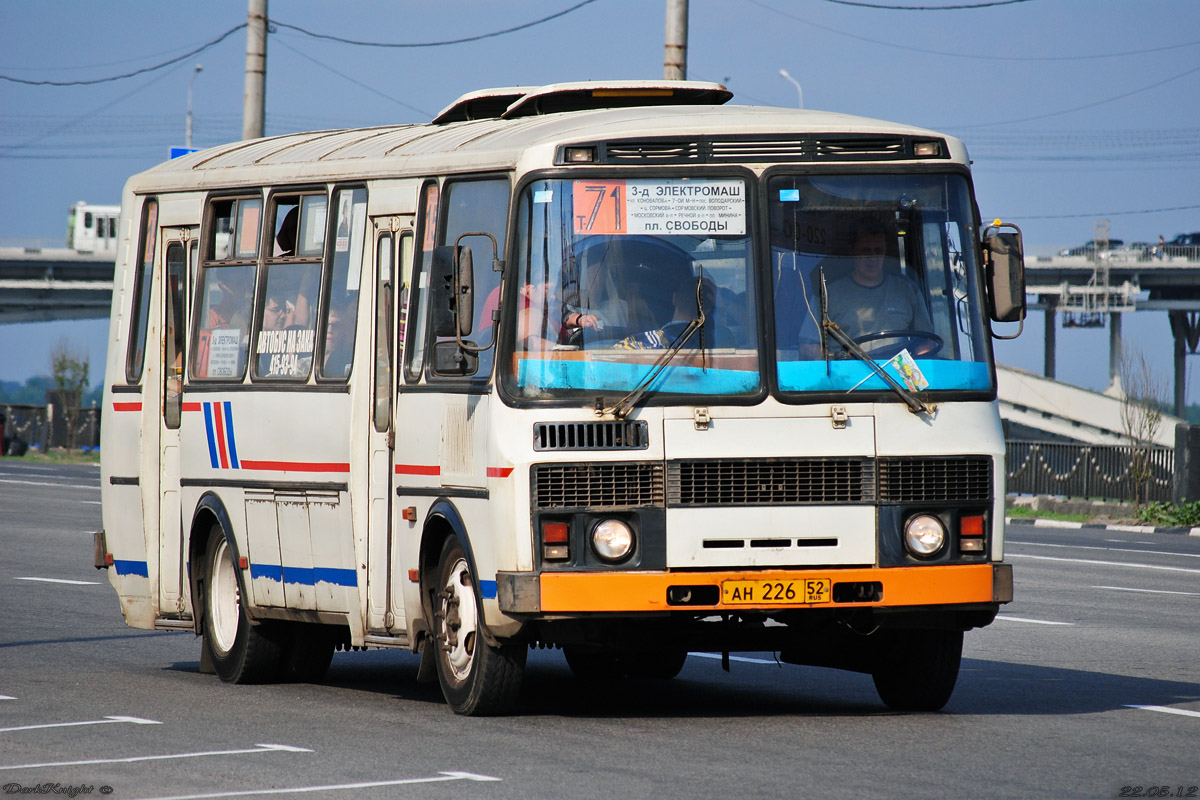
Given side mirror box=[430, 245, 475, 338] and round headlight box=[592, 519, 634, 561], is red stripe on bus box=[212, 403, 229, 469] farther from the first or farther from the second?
round headlight box=[592, 519, 634, 561]

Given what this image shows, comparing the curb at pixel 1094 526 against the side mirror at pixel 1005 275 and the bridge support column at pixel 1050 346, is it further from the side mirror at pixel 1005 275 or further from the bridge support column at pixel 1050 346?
the bridge support column at pixel 1050 346

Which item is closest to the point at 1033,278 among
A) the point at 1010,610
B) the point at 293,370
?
the point at 1010,610

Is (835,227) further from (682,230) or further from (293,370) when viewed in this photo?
(293,370)

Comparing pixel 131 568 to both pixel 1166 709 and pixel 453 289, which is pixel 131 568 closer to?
pixel 453 289

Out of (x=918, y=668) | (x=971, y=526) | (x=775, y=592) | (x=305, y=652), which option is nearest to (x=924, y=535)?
(x=971, y=526)

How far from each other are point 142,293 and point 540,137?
4.69 meters

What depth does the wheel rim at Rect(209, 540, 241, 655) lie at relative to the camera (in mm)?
12460

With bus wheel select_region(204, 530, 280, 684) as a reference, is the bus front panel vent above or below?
above

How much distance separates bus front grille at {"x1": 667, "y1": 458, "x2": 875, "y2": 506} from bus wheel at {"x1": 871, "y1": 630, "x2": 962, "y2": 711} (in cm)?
114

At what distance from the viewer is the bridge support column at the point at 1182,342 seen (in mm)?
104625

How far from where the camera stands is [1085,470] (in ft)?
124

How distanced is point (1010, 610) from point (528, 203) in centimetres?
895

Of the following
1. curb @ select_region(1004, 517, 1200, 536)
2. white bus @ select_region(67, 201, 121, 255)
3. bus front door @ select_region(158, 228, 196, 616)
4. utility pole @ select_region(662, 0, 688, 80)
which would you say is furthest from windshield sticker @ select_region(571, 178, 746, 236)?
white bus @ select_region(67, 201, 121, 255)

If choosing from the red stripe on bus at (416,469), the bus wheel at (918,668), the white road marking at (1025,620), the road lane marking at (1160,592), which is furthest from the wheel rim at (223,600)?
the road lane marking at (1160,592)
